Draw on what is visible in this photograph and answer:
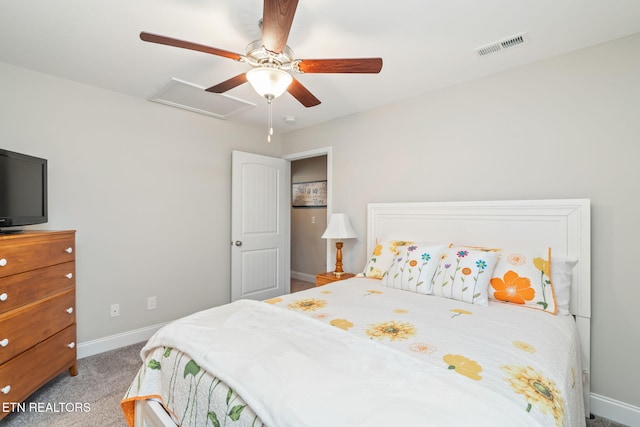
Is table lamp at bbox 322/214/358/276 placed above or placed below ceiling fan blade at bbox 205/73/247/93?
below

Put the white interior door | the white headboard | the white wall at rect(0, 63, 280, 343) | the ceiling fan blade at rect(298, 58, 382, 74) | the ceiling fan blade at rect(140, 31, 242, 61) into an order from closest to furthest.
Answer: the ceiling fan blade at rect(140, 31, 242, 61) < the ceiling fan blade at rect(298, 58, 382, 74) < the white headboard < the white wall at rect(0, 63, 280, 343) < the white interior door

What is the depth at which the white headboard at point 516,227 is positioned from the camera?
6.35 feet

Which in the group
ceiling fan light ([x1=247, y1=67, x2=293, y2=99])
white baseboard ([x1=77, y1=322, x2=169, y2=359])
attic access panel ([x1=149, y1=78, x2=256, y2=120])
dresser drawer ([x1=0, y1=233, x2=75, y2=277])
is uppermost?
attic access panel ([x1=149, y1=78, x2=256, y2=120])

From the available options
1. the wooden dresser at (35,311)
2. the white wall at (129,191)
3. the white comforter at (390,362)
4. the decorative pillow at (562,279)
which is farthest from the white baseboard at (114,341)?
the decorative pillow at (562,279)

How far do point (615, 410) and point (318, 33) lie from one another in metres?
2.98

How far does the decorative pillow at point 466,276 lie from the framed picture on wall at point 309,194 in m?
3.10

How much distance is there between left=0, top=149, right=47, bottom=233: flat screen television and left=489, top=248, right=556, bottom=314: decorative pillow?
317 centimetres

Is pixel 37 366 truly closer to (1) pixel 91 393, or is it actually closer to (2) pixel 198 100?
(1) pixel 91 393

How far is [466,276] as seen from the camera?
6.46 ft

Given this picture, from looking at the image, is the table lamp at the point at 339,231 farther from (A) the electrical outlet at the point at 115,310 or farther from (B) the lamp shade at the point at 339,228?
(A) the electrical outlet at the point at 115,310

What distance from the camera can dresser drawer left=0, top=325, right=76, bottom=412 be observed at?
172cm

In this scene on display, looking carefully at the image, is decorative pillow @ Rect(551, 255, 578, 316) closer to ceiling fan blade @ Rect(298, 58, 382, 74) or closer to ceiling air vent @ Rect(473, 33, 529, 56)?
ceiling air vent @ Rect(473, 33, 529, 56)

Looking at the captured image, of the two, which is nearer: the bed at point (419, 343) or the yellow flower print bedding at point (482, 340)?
the bed at point (419, 343)

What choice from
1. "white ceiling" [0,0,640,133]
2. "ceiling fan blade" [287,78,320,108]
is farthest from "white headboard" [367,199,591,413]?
"ceiling fan blade" [287,78,320,108]
